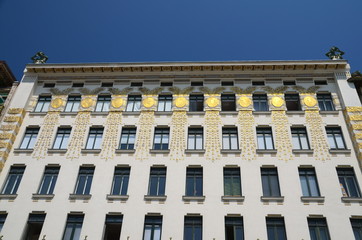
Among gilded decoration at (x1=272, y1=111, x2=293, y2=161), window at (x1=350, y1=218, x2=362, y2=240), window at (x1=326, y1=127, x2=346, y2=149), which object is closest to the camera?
window at (x1=350, y1=218, x2=362, y2=240)

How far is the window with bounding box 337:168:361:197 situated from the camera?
2341 centimetres

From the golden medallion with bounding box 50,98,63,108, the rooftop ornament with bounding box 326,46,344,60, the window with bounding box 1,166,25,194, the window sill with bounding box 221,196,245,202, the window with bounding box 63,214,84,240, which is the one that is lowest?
the window with bounding box 63,214,84,240

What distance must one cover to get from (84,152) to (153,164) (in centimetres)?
540

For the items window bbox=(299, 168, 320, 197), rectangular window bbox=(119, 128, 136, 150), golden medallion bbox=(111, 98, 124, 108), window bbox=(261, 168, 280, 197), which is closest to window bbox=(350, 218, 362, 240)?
window bbox=(299, 168, 320, 197)

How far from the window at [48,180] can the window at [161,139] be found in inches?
294

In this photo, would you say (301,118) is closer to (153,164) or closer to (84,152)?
(153,164)

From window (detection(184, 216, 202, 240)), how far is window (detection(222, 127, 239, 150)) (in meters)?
6.13

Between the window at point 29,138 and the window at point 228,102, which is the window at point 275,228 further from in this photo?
the window at point 29,138

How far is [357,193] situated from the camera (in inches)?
921

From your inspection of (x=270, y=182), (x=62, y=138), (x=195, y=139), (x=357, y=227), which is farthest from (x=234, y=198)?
(x=62, y=138)

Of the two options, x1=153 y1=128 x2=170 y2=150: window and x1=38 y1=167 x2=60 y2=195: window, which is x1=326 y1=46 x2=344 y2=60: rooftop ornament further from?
x1=38 y1=167 x2=60 y2=195: window

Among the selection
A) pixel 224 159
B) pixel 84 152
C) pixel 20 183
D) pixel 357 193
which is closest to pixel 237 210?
pixel 224 159

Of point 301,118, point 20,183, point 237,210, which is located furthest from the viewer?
point 301,118

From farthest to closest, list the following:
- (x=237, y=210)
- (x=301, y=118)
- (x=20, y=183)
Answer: (x=301, y=118) < (x=20, y=183) < (x=237, y=210)
